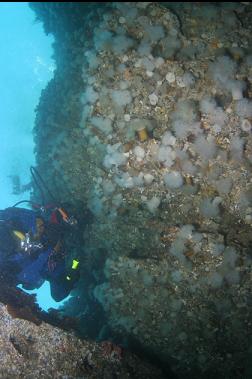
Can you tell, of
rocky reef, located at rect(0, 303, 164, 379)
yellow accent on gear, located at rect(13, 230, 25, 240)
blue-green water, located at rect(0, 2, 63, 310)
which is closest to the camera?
rocky reef, located at rect(0, 303, 164, 379)

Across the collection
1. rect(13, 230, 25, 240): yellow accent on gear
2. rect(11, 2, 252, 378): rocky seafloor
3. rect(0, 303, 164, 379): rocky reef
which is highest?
rect(11, 2, 252, 378): rocky seafloor

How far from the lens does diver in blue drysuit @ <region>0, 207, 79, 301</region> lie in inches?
208

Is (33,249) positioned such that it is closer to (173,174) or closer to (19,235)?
(19,235)

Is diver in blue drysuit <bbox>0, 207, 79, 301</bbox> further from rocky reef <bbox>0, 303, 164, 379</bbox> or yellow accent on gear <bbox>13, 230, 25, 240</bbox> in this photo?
rocky reef <bbox>0, 303, 164, 379</bbox>

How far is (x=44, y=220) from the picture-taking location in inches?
213

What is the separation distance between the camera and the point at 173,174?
15.9 ft

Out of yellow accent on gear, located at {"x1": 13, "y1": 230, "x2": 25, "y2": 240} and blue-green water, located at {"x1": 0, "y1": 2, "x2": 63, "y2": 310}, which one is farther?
blue-green water, located at {"x1": 0, "y1": 2, "x2": 63, "y2": 310}

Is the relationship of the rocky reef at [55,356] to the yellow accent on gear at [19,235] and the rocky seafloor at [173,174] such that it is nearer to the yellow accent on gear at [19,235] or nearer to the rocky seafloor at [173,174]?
the rocky seafloor at [173,174]

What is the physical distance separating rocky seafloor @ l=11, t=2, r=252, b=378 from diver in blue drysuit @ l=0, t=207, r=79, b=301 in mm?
563

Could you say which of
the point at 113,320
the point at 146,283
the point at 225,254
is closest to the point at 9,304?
the point at 113,320

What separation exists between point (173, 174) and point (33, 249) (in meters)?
2.40

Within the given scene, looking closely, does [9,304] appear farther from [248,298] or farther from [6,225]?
[248,298]

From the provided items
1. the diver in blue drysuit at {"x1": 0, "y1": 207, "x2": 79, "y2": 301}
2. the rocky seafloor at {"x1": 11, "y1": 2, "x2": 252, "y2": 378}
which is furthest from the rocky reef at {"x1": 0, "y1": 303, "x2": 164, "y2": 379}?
the diver in blue drysuit at {"x1": 0, "y1": 207, "x2": 79, "y2": 301}

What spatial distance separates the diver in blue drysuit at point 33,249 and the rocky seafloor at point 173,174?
1.85ft
